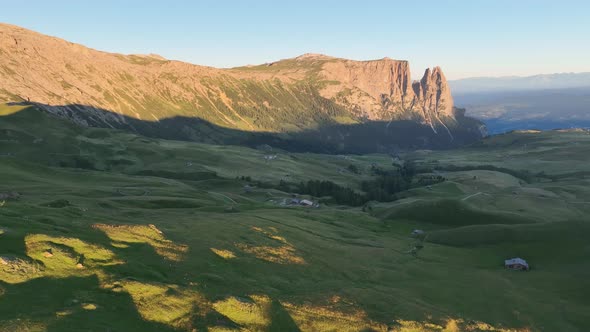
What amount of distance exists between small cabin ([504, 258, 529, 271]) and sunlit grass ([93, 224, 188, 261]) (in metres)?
80.8

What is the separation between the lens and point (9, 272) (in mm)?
42250

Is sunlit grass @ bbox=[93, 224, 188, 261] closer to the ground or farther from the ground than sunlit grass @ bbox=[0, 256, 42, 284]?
closer to the ground

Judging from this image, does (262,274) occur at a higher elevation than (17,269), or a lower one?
lower

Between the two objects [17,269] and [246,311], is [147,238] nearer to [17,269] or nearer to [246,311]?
[17,269]

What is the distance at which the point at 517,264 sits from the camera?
10456 centimetres

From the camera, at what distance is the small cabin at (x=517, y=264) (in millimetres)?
104250

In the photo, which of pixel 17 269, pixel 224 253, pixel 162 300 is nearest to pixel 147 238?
pixel 224 253

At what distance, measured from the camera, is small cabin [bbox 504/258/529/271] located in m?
104

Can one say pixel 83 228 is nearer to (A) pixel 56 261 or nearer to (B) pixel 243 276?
(A) pixel 56 261

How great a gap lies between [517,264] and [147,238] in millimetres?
87563

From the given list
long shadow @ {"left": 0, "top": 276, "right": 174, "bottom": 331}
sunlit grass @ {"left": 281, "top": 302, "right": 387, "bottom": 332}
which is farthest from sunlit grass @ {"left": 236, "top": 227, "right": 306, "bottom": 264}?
long shadow @ {"left": 0, "top": 276, "right": 174, "bottom": 331}

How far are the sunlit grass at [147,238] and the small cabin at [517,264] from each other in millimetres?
80779

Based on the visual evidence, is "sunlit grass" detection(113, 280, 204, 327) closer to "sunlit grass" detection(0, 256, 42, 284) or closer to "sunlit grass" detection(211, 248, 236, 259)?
"sunlit grass" detection(0, 256, 42, 284)

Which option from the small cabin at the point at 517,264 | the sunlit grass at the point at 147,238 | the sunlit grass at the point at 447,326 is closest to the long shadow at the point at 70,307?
the sunlit grass at the point at 147,238
